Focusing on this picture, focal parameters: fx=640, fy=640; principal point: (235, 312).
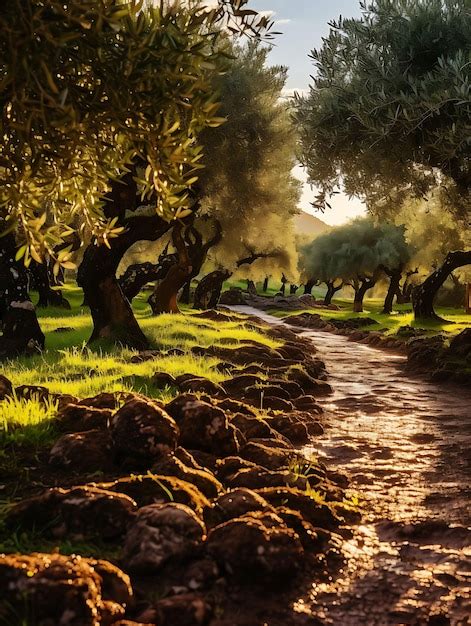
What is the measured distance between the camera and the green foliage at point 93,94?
4.62 meters

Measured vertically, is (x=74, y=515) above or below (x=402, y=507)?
above

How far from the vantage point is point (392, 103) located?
16.0 meters

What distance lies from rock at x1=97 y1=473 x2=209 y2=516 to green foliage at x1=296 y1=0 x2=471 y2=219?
38.6ft

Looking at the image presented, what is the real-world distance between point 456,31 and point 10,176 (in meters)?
13.9

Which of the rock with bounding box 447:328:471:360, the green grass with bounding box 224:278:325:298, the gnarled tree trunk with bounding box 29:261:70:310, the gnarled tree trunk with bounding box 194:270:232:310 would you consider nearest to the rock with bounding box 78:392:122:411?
the rock with bounding box 447:328:471:360

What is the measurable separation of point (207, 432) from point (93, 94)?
3.74 metres

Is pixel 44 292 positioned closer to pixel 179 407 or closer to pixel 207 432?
pixel 179 407

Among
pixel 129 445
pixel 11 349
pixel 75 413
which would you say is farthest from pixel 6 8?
pixel 11 349

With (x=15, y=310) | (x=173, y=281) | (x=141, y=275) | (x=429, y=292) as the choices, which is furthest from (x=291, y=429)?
(x=429, y=292)

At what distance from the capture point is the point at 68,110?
15.0ft

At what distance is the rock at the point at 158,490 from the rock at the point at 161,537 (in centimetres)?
45

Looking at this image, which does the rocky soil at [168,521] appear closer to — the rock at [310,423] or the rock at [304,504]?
the rock at [304,504]

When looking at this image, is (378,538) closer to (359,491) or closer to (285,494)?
(285,494)

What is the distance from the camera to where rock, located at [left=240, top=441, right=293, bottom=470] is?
715 centimetres
